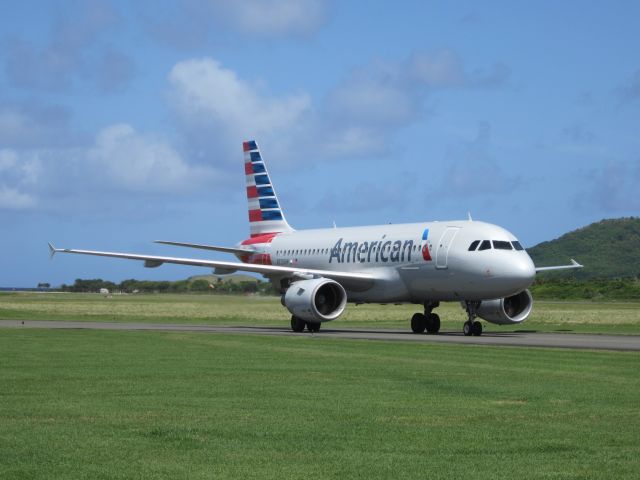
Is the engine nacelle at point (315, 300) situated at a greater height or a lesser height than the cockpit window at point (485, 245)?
lesser

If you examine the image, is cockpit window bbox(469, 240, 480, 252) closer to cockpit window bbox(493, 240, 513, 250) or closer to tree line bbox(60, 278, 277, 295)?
cockpit window bbox(493, 240, 513, 250)

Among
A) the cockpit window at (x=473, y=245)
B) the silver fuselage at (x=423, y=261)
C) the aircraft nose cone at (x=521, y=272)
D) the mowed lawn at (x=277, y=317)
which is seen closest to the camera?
the aircraft nose cone at (x=521, y=272)

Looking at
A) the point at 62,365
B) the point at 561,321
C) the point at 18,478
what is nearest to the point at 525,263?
the point at 561,321

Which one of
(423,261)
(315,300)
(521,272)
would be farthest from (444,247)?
(315,300)

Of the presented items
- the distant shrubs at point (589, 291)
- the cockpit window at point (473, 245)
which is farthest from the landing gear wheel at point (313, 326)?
the distant shrubs at point (589, 291)

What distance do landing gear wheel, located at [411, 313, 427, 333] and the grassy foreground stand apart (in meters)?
15.5

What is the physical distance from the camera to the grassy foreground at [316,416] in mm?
9297

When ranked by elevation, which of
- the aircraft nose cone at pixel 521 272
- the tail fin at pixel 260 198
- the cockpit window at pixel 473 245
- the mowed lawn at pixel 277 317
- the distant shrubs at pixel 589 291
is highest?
the tail fin at pixel 260 198

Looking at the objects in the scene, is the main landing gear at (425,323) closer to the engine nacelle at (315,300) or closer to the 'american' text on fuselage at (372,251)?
the 'american' text on fuselage at (372,251)

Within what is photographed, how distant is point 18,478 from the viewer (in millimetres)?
8664

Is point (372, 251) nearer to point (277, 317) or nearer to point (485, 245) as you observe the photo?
point (485, 245)

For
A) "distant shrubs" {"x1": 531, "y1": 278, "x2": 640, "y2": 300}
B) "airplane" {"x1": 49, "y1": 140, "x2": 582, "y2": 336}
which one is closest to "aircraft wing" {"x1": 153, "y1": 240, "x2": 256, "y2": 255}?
"airplane" {"x1": 49, "y1": 140, "x2": 582, "y2": 336}

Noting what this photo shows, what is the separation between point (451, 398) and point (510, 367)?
562 centimetres

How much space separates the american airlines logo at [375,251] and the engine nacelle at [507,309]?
10.1 feet
